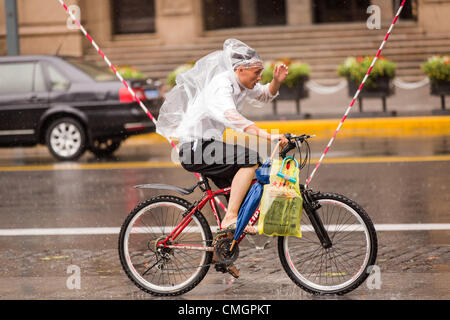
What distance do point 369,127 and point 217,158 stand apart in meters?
12.1

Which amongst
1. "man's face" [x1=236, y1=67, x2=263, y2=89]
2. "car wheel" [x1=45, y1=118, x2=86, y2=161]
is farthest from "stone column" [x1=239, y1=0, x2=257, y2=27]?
"man's face" [x1=236, y1=67, x2=263, y2=89]

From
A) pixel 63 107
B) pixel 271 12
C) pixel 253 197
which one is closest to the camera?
pixel 253 197

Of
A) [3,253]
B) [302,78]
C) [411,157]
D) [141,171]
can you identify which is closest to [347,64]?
[302,78]

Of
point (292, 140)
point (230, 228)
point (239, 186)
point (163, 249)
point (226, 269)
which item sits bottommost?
point (226, 269)

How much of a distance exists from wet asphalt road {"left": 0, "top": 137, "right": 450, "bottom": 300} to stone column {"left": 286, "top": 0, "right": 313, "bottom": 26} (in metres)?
12.6

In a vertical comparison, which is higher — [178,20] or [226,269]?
[178,20]

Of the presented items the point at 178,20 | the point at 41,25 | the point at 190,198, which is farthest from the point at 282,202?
the point at 41,25

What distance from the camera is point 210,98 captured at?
5594 mm

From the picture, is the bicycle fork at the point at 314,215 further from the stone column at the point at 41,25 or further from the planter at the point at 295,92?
the stone column at the point at 41,25

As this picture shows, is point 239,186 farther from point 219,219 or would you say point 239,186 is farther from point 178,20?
point 178,20

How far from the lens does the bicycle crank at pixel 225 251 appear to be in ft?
18.5

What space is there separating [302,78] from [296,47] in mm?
6574

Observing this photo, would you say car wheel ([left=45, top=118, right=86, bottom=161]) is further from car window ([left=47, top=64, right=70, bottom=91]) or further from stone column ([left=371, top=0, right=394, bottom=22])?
stone column ([left=371, top=0, right=394, bottom=22])

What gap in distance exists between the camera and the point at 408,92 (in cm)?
2142
